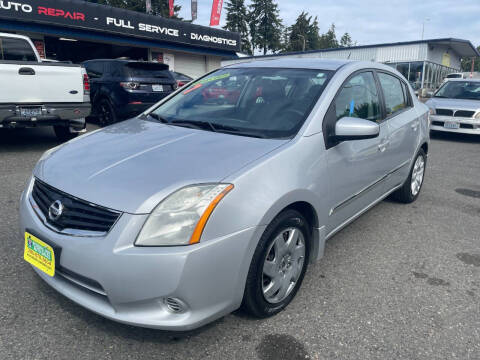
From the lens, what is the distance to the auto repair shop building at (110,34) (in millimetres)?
15727

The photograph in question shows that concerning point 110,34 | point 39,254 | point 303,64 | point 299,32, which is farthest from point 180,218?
point 299,32

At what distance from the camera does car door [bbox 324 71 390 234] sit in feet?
9.06

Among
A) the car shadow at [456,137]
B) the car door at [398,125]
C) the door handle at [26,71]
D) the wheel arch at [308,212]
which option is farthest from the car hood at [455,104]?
the door handle at [26,71]

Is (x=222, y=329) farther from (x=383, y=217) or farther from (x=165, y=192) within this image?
(x=383, y=217)

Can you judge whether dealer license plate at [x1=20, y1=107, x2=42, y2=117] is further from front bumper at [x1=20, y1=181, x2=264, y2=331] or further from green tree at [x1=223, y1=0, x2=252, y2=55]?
green tree at [x1=223, y1=0, x2=252, y2=55]

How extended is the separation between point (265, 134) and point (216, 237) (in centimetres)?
94

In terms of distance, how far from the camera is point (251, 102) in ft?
9.90

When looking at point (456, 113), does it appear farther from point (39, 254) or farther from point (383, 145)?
point (39, 254)

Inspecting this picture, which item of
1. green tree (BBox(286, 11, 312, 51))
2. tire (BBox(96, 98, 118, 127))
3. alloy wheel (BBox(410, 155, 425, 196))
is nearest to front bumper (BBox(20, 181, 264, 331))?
alloy wheel (BBox(410, 155, 425, 196))

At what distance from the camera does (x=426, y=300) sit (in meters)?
2.70

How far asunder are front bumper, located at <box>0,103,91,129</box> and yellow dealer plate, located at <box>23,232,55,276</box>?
4.37m

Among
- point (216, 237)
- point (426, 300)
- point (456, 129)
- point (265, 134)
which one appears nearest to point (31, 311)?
point (216, 237)

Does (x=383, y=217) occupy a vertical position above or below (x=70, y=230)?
below

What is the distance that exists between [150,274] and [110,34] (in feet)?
61.7
